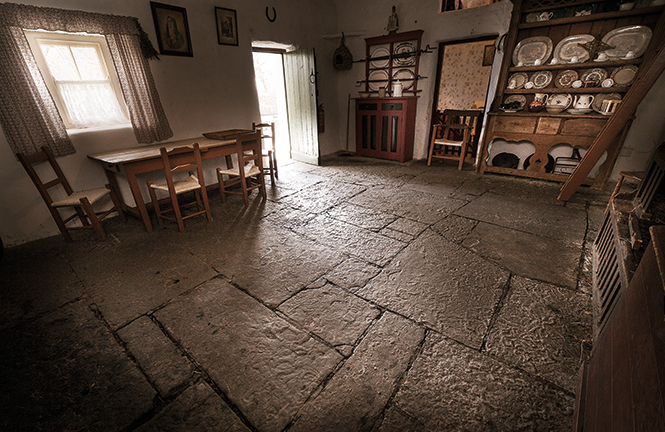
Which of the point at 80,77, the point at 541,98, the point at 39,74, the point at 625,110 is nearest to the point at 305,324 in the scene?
the point at 39,74

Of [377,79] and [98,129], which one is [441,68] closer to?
[377,79]

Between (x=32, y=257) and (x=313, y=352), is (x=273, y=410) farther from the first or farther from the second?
(x=32, y=257)

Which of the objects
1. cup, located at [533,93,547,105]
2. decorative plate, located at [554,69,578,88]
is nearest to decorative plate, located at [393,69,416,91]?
cup, located at [533,93,547,105]

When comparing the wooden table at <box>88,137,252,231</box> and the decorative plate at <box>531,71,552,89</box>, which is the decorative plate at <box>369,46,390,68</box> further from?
the wooden table at <box>88,137,252,231</box>

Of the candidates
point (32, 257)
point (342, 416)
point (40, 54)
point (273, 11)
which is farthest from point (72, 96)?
point (342, 416)

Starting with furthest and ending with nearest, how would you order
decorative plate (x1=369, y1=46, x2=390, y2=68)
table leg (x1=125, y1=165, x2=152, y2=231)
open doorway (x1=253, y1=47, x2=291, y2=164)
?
1. open doorway (x1=253, y1=47, x2=291, y2=164)
2. decorative plate (x1=369, y1=46, x2=390, y2=68)
3. table leg (x1=125, y1=165, x2=152, y2=231)

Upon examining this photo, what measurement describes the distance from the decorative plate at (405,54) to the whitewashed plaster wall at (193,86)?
1.57 metres

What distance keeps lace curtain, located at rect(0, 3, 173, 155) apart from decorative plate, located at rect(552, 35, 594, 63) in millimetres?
5436

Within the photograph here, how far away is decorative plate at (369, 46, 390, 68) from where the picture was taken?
5.42 m

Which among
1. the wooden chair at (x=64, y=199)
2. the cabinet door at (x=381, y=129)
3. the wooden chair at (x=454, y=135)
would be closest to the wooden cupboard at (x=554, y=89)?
the wooden chair at (x=454, y=135)

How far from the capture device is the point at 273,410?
1301mm

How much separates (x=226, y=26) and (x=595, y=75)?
5166 mm

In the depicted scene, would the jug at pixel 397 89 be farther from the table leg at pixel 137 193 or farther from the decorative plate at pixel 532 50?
the table leg at pixel 137 193

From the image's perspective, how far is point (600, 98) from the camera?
3750mm
